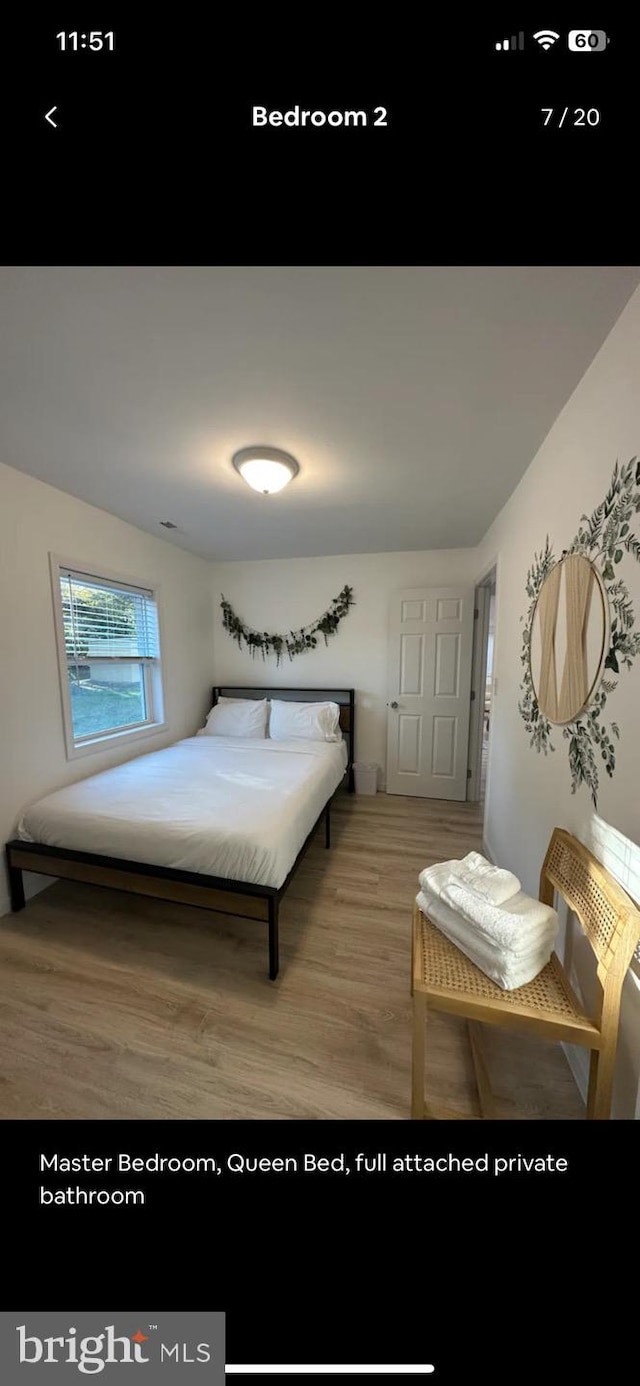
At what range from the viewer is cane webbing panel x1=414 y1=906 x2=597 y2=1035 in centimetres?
94

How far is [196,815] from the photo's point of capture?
1.81 meters

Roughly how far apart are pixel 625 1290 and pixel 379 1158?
19.3 inches

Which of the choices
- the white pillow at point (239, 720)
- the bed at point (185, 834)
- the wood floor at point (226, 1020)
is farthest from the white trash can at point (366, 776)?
the wood floor at point (226, 1020)

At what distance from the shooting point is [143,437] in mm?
1691

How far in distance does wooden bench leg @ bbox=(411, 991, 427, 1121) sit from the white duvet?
76cm

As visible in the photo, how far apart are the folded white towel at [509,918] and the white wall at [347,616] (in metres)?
2.62

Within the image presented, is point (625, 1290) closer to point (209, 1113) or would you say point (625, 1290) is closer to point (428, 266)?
point (209, 1113)

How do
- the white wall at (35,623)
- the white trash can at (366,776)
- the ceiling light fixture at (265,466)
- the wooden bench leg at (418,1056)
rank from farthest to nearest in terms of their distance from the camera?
the white trash can at (366,776) → the white wall at (35,623) → the ceiling light fixture at (265,466) → the wooden bench leg at (418,1056)

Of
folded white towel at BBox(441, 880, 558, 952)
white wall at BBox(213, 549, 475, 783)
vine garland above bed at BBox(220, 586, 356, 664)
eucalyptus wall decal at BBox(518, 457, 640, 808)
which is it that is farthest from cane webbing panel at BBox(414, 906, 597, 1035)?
vine garland above bed at BBox(220, 586, 356, 664)

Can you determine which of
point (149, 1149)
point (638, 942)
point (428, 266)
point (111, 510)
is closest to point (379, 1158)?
point (149, 1149)

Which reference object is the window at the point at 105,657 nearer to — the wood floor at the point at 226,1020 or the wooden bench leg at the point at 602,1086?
the wood floor at the point at 226,1020
